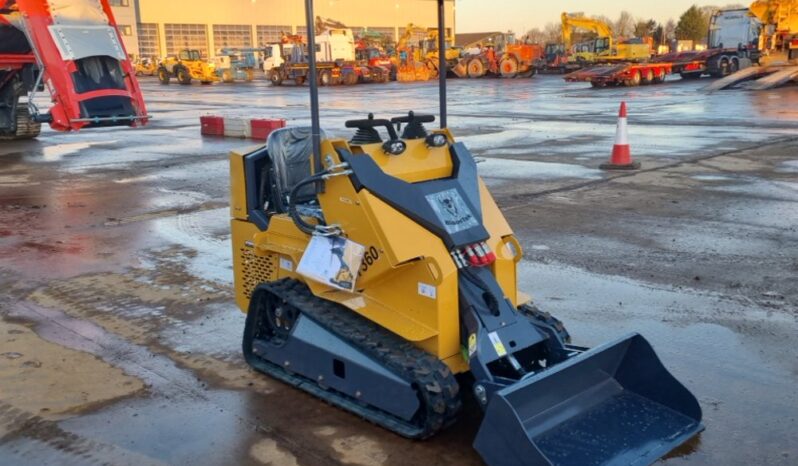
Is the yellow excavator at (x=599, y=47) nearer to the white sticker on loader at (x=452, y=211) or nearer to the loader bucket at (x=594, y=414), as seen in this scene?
the white sticker on loader at (x=452, y=211)

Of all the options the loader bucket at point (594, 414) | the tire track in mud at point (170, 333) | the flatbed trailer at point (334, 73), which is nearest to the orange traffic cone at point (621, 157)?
the tire track in mud at point (170, 333)

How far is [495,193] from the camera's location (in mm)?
9930

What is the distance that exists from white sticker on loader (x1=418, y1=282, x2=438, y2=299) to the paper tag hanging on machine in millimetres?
340

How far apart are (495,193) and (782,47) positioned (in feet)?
91.0

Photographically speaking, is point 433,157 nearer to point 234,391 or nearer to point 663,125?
point 234,391

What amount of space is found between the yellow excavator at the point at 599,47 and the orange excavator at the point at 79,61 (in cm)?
3408

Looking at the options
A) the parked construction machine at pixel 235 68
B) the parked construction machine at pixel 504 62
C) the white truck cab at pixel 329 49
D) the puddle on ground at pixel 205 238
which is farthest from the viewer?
the parked construction machine at pixel 235 68

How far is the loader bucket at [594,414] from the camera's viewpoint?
10.8 feet

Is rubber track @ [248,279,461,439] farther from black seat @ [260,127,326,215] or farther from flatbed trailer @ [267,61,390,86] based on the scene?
flatbed trailer @ [267,61,390,86]

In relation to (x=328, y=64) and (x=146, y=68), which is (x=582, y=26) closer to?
(x=328, y=64)

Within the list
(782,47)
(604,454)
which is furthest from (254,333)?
(782,47)

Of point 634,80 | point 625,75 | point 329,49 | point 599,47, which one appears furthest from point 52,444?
point 329,49

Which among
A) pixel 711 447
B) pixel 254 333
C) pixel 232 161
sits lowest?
pixel 711 447

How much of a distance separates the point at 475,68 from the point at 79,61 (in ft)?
126
